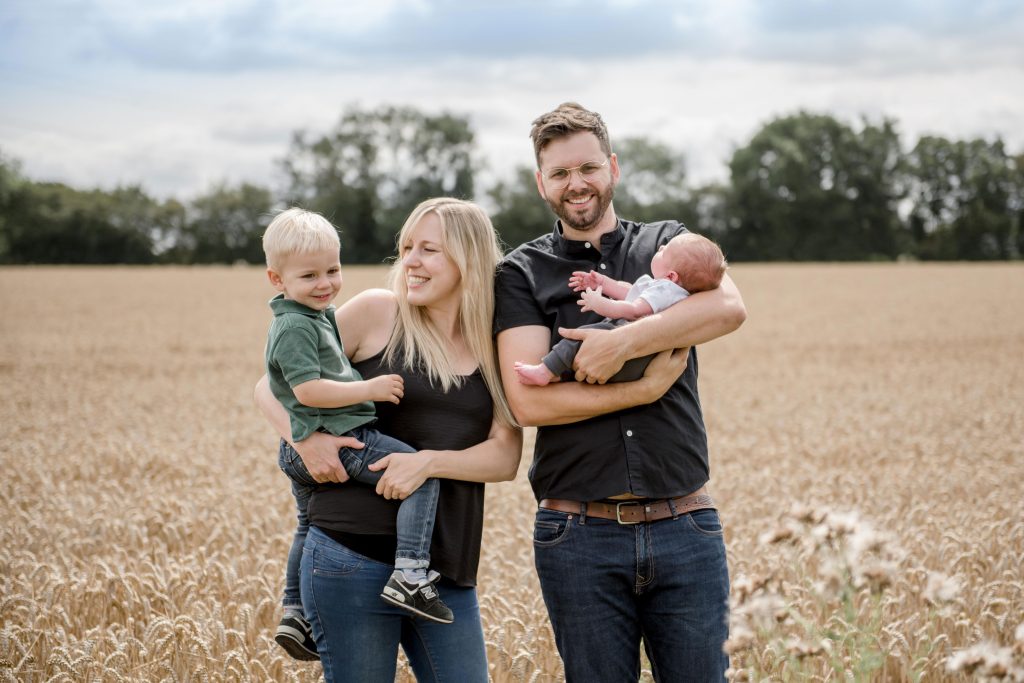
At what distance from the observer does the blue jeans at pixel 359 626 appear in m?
3.72

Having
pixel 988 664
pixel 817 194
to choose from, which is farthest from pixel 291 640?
pixel 817 194

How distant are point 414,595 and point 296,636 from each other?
69 centimetres

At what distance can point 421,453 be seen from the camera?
3830 millimetres

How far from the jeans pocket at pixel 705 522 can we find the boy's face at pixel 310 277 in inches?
65.0

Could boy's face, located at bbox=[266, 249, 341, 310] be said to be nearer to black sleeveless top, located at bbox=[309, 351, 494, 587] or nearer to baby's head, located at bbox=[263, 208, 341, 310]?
baby's head, located at bbox=[263, 208, 341, 310]

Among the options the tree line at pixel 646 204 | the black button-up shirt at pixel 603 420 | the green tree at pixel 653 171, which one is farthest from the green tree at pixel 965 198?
the black button-up shirt at pixel 603 420

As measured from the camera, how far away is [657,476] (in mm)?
3740

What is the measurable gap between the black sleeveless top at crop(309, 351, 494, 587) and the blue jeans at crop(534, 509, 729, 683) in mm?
373

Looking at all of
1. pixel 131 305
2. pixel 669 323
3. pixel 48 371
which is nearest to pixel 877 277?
pixel 131 305

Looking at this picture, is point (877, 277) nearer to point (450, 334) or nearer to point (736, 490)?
point (736, 490)

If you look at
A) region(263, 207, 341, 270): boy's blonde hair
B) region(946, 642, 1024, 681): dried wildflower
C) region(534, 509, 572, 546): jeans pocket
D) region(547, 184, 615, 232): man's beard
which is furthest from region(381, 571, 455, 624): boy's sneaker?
region(946, 642, 1024, 681): dried wildflower

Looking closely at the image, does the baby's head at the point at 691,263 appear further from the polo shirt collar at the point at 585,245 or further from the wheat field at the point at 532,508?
the wheat field at the point at 532,508

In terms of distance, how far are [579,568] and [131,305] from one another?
36854mm

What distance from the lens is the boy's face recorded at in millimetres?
3873
